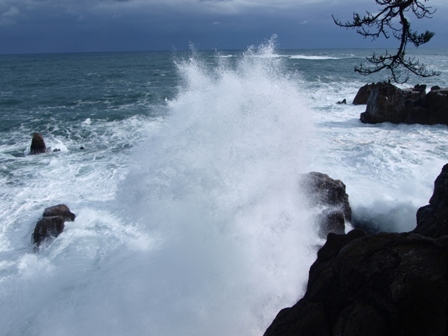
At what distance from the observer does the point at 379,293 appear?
164 inches

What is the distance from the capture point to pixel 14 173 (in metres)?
14.7

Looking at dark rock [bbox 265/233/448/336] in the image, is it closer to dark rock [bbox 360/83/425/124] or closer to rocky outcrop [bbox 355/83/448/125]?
rocky outcrop [bbox 355/83/448/125]

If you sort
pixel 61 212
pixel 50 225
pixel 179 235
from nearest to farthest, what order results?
1. pixel 179 235
2. pixel 50 225
3. pixel 61 212

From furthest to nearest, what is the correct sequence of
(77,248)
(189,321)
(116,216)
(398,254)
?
1. (116,216)
2. (77,248)
3. (189,321)
4. (398,254)

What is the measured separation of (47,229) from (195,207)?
4.21 m

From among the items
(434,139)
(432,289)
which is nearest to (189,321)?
(432,289)

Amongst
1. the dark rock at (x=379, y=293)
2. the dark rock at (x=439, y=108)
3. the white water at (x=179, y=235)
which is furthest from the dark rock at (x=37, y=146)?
the dark rock at (x=439, y=108)

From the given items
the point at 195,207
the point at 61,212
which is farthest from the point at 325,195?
the point at 61,212

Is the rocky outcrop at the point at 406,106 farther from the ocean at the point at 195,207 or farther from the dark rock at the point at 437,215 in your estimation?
the dark rock at the point at 437,215

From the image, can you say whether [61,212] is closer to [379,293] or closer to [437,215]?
[379,293]

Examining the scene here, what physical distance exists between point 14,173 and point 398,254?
15200 millimetres

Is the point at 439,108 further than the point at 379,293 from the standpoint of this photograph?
Yes

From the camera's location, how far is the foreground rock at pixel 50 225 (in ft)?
31.7

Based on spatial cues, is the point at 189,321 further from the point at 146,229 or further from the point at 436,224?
the point at 436,224
